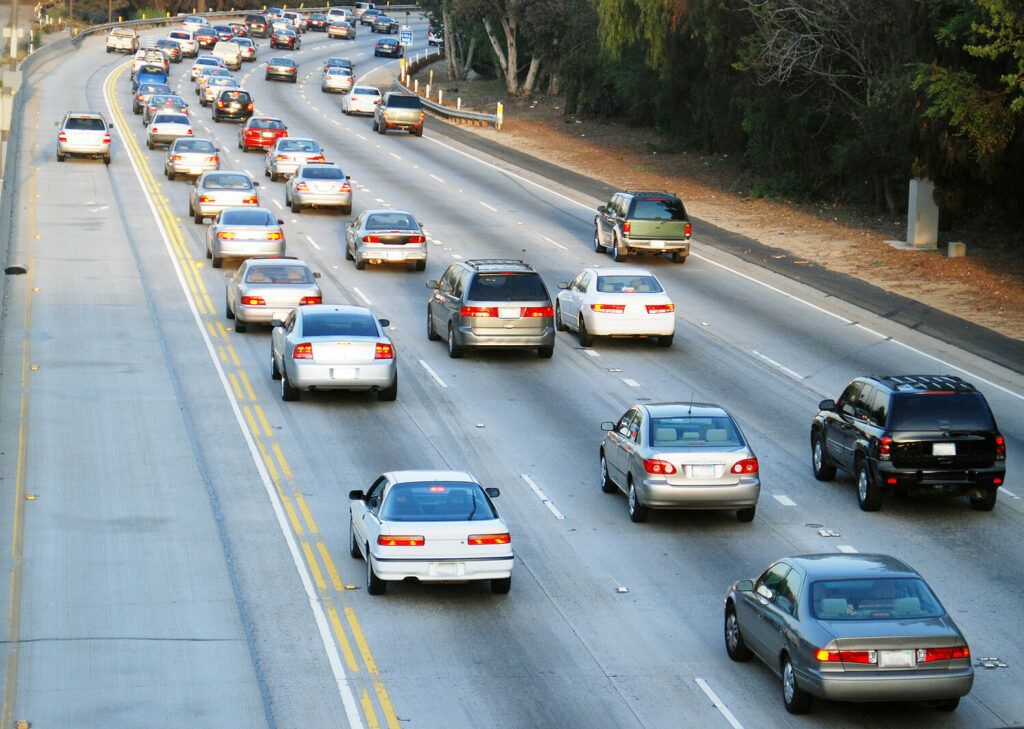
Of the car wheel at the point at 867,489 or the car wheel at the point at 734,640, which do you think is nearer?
the car wheel at the point at 734,640

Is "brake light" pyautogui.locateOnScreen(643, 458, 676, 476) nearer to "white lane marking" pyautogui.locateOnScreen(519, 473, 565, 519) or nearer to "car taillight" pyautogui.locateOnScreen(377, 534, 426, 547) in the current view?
"white lane marking" pyautogui.locateOnScreen(519, 473, 565, 519)

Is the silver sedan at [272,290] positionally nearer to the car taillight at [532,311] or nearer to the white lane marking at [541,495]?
the car taillight at [532,311]

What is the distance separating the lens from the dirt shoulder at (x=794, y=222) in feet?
119

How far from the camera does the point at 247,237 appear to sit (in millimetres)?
35812

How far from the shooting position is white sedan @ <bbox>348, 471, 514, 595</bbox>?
1595 centimetres

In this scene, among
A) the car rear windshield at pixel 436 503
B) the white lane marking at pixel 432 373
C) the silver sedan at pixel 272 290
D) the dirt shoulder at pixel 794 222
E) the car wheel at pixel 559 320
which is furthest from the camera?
the dirt shoulder at pixel 794 222

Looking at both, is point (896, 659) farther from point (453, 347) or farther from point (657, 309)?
point (657, 309)

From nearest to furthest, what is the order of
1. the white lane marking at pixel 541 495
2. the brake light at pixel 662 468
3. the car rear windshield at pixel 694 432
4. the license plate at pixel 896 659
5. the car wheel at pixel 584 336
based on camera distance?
the license plate at pixel 896 659 → the brake light at pixel 662 468 → the car rear windshield at pixel 694 432 → the white lane marking at pixel 541 495 → the car wheel at pixel 584 336

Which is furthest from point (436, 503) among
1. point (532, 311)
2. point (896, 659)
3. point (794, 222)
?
point (794, 222)

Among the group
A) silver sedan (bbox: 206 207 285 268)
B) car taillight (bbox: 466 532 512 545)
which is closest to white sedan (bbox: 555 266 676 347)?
silver sedan (bbox: 206 207 285 268)

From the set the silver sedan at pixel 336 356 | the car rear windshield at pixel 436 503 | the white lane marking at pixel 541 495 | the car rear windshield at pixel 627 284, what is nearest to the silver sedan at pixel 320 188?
the car rear windshield at pixel 627 284

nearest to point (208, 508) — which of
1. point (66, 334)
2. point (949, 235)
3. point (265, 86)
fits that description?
point (66, 334)

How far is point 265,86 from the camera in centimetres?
8712

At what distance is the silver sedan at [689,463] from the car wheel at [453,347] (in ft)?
30.6
